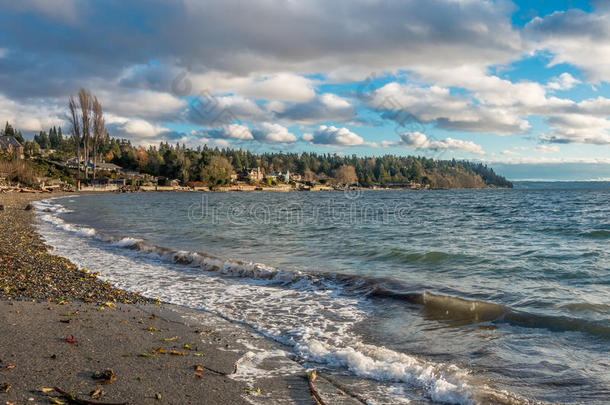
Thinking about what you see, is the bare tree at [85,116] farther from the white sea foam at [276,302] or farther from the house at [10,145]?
the white sea foam at [276,302]

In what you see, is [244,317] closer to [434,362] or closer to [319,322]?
[319,322]

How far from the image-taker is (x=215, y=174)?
151m

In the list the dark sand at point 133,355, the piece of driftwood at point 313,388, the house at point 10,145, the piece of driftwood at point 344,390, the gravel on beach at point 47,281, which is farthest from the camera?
the house at point 10,145

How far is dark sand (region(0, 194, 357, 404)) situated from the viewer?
4.46m

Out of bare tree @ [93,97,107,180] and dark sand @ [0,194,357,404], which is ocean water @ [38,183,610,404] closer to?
dark sand @ [0,194,357,404]

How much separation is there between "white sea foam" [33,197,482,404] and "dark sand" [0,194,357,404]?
0.47 m

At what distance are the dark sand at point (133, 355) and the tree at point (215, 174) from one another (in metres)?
145

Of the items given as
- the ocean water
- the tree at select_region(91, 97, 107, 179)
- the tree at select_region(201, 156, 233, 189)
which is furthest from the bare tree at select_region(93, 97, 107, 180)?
the ocean water

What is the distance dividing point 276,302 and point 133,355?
4465 millimetres

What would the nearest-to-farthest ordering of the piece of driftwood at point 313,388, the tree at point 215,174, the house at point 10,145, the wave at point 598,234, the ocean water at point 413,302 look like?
1. the piece of driftwood at point 313,388
2. the ocean water at point 413,302
3. the wave at point 598,234
4. the house at point 10,145
5. the tree at point 215,174

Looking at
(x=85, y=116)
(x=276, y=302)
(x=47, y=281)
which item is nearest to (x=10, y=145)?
(x=85, y=116)

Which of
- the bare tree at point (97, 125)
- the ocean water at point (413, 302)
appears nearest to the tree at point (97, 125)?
the bare tree at point (97, 125)

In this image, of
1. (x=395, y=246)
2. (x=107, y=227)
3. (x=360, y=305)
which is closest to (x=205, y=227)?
(x=107, y=227)

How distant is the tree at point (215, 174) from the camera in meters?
150
